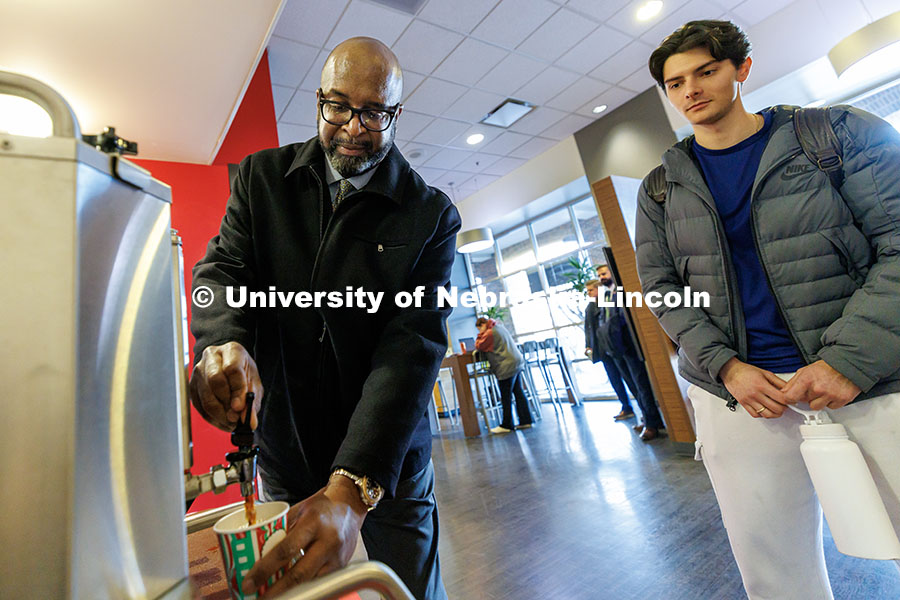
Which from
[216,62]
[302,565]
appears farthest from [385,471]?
[216,62]

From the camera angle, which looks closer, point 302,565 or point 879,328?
point 302,565

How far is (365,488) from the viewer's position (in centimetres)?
64

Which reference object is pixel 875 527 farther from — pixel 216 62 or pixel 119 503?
pixel 216 62

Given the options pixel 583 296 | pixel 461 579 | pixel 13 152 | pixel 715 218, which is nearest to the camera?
pixel 13 152

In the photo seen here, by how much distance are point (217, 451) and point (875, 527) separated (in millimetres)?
2715

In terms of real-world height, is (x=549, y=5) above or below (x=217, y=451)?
above

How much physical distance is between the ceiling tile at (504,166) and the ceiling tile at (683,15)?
2561mm

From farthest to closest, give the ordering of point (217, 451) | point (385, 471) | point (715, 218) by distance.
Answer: point (217, 451) → point (715, 218) → point (385, 471)

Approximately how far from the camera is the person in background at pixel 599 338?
4.05m

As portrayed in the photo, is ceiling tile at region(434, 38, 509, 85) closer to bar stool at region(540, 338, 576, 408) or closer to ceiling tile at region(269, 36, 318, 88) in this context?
ceiling tile at region(269, 36, 318, 88)

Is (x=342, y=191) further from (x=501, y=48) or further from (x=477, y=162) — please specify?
(x=477, y=162)

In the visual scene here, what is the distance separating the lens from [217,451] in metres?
2.43

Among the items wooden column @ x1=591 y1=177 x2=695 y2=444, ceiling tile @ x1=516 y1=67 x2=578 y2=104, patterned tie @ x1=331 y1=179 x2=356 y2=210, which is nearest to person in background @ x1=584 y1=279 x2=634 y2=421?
wooden column @ x1=591 y1=177 x2=695 y2=444

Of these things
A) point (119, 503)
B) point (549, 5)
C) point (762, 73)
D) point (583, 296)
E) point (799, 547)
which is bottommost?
point (799, 547)
